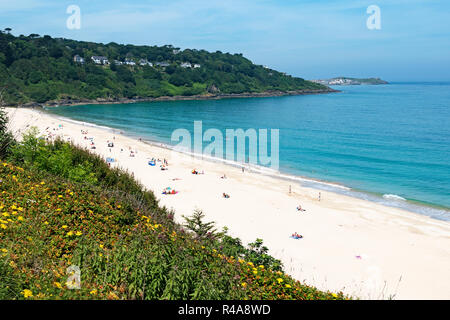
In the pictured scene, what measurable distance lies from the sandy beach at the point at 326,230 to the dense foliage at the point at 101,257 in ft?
17.9

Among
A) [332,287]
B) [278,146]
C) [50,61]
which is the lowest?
[332,287]

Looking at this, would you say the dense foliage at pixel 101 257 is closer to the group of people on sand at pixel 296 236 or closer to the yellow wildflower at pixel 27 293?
the yellow wildflower at pixel 27 293

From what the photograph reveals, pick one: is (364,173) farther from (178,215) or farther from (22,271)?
(22,271)

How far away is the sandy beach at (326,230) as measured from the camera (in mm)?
17266

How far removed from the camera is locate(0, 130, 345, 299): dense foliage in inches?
224

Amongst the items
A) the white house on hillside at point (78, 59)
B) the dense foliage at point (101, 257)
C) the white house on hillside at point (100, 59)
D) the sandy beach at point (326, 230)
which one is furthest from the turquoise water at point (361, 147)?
the white house on hillside at point (100, 59)

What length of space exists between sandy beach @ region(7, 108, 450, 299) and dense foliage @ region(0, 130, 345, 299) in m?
5.46

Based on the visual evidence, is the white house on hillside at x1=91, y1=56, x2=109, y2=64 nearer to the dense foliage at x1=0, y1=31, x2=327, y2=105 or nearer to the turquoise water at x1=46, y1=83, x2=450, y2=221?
the dense foliage at x1=0, y1=31, x2=327, y2=105

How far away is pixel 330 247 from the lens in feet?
68.6

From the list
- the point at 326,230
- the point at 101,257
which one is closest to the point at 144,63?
the point at 326,230

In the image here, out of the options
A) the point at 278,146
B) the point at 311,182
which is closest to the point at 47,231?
the point at 311,182

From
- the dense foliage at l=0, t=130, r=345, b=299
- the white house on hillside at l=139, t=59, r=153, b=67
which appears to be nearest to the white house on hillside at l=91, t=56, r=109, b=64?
the white house on hillside at l=139, t=59, r=153, b=67
